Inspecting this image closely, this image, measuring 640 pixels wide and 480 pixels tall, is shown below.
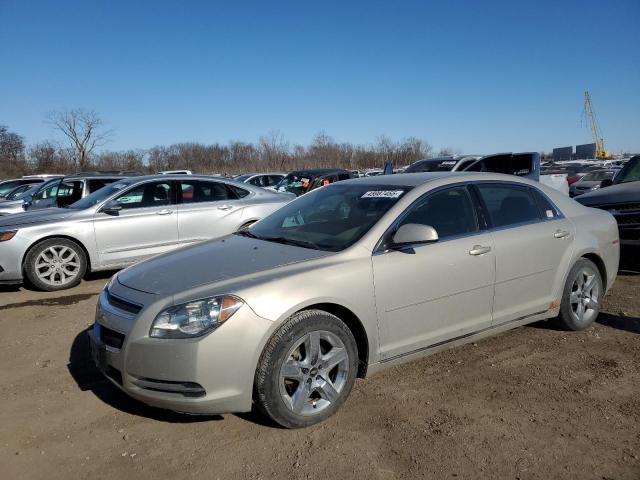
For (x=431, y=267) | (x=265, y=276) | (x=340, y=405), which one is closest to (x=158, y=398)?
(x=265, y=276)

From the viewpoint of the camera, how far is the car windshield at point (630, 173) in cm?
855

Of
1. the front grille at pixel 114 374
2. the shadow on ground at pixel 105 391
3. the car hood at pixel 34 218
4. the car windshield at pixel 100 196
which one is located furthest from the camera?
the car windshield at pixel 100 196

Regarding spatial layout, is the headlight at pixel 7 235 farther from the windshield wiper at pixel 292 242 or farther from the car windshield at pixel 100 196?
the windshield wiper at pixel 292 242

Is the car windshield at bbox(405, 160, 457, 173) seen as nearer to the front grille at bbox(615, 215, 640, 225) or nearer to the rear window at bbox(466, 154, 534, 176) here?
the rear window at bbox(466, 154, 534, 176)

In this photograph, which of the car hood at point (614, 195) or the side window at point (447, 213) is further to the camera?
the car hood at point (614, 195)

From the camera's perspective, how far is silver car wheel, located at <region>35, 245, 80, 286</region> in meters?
6.75

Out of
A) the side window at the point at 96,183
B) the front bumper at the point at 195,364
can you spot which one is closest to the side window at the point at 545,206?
the front bumper at the point at 195,364

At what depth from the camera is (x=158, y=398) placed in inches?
115

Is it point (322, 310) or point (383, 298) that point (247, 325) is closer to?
point (322, 310)

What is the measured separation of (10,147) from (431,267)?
65353 millimetres

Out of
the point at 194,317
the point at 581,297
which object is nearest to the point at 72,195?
the point at 194,317

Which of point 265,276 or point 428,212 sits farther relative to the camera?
point 428,212

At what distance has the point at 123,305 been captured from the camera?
3.20m

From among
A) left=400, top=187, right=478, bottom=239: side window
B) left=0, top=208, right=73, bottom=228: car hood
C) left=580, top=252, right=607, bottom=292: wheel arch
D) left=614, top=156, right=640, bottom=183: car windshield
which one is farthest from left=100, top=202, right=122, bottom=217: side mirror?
left=614, top=156, right=640, bottom=183: car windshield
